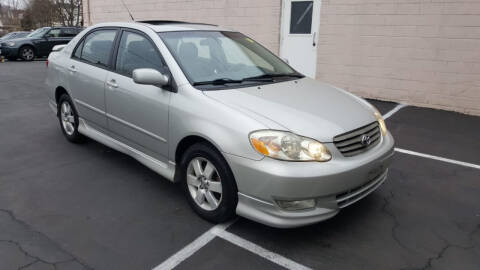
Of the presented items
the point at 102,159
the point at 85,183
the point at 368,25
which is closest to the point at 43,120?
the point at 102,159

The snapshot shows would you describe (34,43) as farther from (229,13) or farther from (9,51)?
(229,13)

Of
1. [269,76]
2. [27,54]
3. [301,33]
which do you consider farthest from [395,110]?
[27,54]

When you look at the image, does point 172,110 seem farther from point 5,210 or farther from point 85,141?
point 85,141

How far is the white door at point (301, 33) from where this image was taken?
8719mm

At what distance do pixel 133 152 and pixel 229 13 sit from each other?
6773 mm

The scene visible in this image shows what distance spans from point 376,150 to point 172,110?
5.78 ft

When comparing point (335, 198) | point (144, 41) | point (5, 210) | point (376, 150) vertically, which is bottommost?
point (5, 210)

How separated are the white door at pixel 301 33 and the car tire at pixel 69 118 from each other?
203 inches

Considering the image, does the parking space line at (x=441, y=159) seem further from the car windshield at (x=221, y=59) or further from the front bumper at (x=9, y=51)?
the front bumper at (x=9, y=51)

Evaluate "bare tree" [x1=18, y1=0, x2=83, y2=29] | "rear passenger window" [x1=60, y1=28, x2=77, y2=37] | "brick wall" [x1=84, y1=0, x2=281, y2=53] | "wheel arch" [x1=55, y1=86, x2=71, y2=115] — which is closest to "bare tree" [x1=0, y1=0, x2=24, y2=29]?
"bare tree" [x1=18, y1=0, x2=83, y2=29]

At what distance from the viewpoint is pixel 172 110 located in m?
3.50

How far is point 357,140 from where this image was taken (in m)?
3.19

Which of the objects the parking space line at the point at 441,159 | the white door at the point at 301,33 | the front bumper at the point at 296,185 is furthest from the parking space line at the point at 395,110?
the front bumper at the point at 296,185

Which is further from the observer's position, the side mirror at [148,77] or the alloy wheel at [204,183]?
the side mirror at [148,77]
